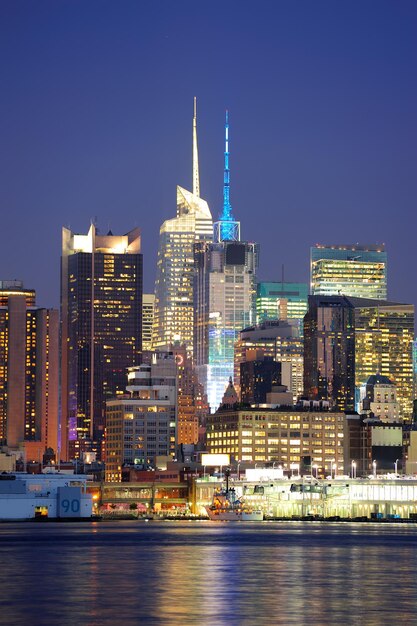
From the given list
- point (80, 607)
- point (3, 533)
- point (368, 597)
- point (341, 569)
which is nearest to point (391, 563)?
point (341, 569)

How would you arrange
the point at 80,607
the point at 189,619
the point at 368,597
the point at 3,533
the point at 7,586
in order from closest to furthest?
the point at 189,619 < the point at 80,607 < the point at 368,597 < the point at 7,586 < the point at 3,533

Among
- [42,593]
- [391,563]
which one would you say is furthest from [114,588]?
[391,563]

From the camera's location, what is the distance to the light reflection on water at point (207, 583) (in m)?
76.9

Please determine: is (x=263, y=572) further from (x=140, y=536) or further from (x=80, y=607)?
(x=140, y=536)

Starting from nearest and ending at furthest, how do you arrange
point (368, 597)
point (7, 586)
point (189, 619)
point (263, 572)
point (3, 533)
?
point (189, 619), point (368, 597), point (7, 586), point (263, 572), point (3, 533)

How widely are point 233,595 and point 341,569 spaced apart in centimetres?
2477

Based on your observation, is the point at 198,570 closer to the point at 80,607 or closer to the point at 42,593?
the point at 42,593

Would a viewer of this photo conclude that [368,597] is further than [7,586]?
No

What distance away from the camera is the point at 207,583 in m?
95.8

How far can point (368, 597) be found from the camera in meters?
86.8

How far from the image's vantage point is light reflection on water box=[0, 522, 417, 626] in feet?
252

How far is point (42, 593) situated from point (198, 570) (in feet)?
69.3

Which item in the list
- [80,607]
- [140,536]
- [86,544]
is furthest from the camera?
[140,536]

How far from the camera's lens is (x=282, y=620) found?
7500cm
